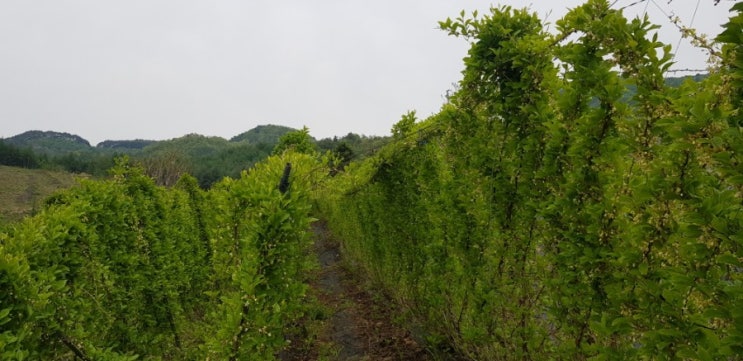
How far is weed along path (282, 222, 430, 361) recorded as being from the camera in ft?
22.9

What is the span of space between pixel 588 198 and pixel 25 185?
9081 centimetres

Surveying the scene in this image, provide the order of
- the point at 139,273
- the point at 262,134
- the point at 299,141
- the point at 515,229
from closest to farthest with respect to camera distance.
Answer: the point at 515,229, the point at 139,273, the point at 299,141, the point at 262,134

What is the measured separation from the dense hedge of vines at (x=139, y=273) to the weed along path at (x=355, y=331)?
6.20ft

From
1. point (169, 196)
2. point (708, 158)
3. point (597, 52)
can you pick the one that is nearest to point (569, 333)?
point (708, 158)

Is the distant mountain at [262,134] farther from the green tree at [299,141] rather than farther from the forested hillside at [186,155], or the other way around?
the green tree at [299,141]

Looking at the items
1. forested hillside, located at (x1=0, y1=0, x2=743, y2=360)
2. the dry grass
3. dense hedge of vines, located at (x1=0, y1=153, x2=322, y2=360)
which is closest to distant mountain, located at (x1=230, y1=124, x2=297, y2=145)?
the dry grass

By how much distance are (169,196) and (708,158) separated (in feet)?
37.7

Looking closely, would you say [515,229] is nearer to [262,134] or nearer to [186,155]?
[186,155]

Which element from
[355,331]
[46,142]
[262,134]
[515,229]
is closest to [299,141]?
[355,331]

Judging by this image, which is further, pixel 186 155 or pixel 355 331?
pixel 186 155

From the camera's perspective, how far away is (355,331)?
843cm

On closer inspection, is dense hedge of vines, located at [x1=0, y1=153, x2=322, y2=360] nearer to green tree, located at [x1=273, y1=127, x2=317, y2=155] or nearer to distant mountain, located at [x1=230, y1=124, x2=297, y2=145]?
green tree, located at [x1=273, y1=127, x2=317, y2=155]

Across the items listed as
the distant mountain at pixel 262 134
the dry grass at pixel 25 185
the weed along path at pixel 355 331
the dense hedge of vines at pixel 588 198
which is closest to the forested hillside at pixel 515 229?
the dense hedge of vines at pixel 588 198

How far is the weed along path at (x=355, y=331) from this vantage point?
697cm
